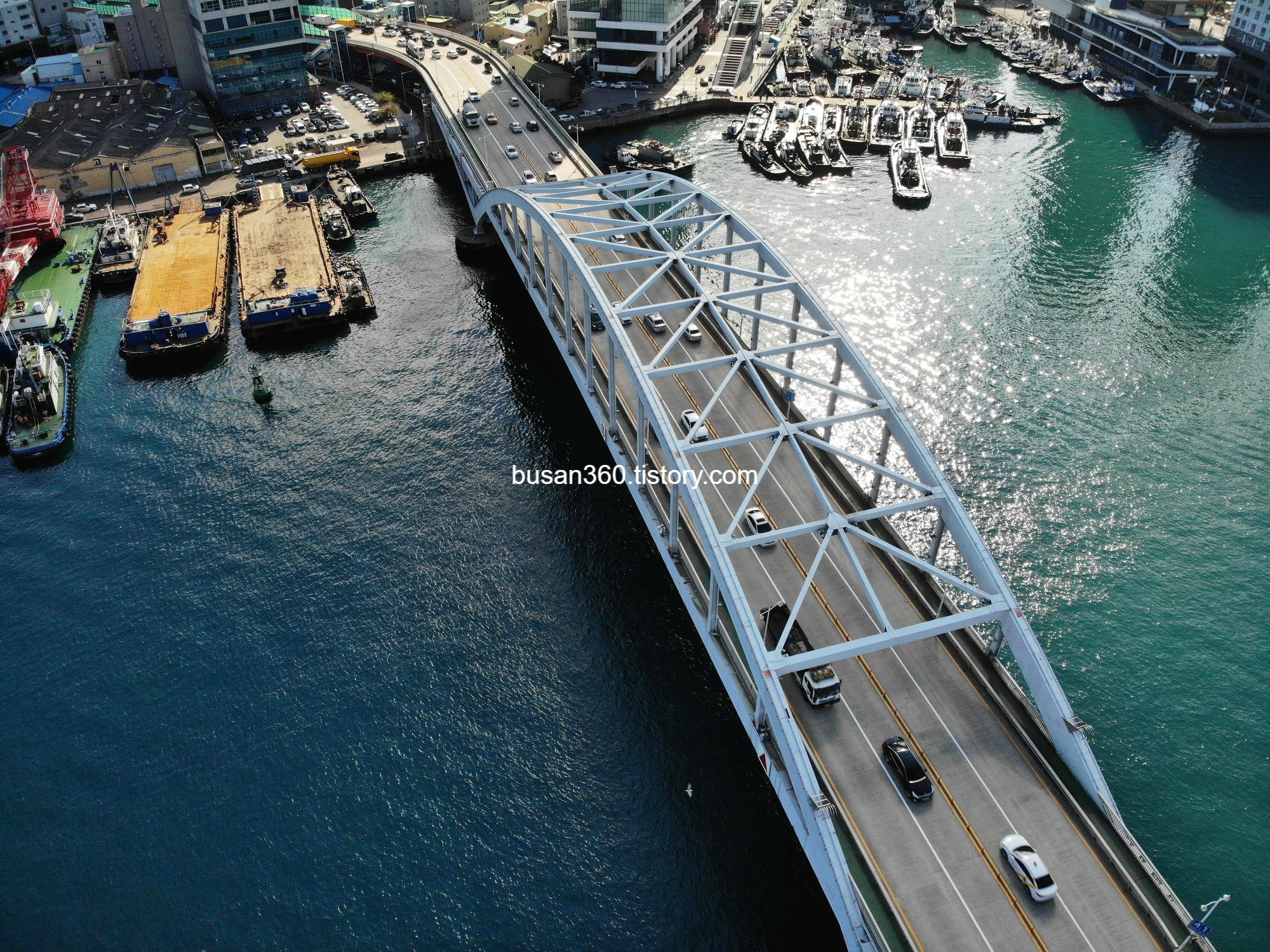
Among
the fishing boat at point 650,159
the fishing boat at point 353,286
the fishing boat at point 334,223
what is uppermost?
the fishing boat at point 650,159

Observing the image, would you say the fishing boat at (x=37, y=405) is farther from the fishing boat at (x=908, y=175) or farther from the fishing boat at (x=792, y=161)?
the fishing boat at (x=908, y=175)

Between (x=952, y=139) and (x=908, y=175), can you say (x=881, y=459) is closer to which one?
(x=908, y=175)

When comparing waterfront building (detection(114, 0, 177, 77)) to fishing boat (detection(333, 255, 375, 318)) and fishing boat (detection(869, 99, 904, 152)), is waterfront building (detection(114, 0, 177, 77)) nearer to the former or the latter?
fishing boat (detection(333, 255, 375, 318))

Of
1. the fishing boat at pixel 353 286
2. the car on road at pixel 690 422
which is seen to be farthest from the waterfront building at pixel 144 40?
the car on road at pixel 690 422

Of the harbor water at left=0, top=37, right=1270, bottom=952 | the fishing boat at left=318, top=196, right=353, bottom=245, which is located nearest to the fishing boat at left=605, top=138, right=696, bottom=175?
the harbor water at left=0, top=37, right=1270, bottom=952

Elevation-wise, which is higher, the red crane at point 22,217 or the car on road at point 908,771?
the car on road at point 908,771

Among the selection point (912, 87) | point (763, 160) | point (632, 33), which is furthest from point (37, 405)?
point (912, 87)
